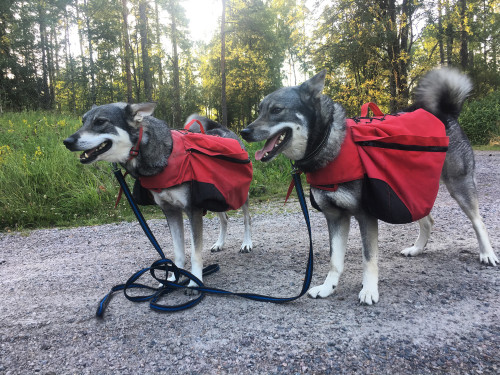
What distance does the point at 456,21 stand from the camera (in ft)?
47.2

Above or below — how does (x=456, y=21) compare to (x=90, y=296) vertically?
above

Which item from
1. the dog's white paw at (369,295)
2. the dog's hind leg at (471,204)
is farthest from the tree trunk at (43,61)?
the dog's hind leg at (471,204)

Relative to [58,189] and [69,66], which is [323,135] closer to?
[58,189]

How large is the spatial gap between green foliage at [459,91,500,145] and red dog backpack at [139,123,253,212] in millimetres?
16304

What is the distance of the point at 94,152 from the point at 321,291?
97.9 inches

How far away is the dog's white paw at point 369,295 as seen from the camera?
263 centimetres

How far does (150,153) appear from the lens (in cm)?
302

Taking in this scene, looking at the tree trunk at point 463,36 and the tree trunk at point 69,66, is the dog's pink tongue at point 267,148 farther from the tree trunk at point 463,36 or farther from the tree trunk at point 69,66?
the tree trunk at point 69,66

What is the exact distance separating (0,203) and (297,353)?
7.10 metres

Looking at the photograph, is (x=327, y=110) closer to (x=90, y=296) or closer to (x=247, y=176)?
→ (x=247, y=176)

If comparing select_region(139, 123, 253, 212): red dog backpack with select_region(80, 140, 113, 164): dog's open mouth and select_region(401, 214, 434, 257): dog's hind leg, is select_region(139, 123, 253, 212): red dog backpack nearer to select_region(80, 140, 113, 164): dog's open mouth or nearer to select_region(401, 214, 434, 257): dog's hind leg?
select_region(80, 140, 113, 164): dog's open mouth

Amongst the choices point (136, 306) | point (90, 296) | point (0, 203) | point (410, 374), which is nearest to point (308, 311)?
point (410, 374)

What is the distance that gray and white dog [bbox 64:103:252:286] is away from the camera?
2.79m

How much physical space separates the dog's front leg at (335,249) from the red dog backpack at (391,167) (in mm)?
307
